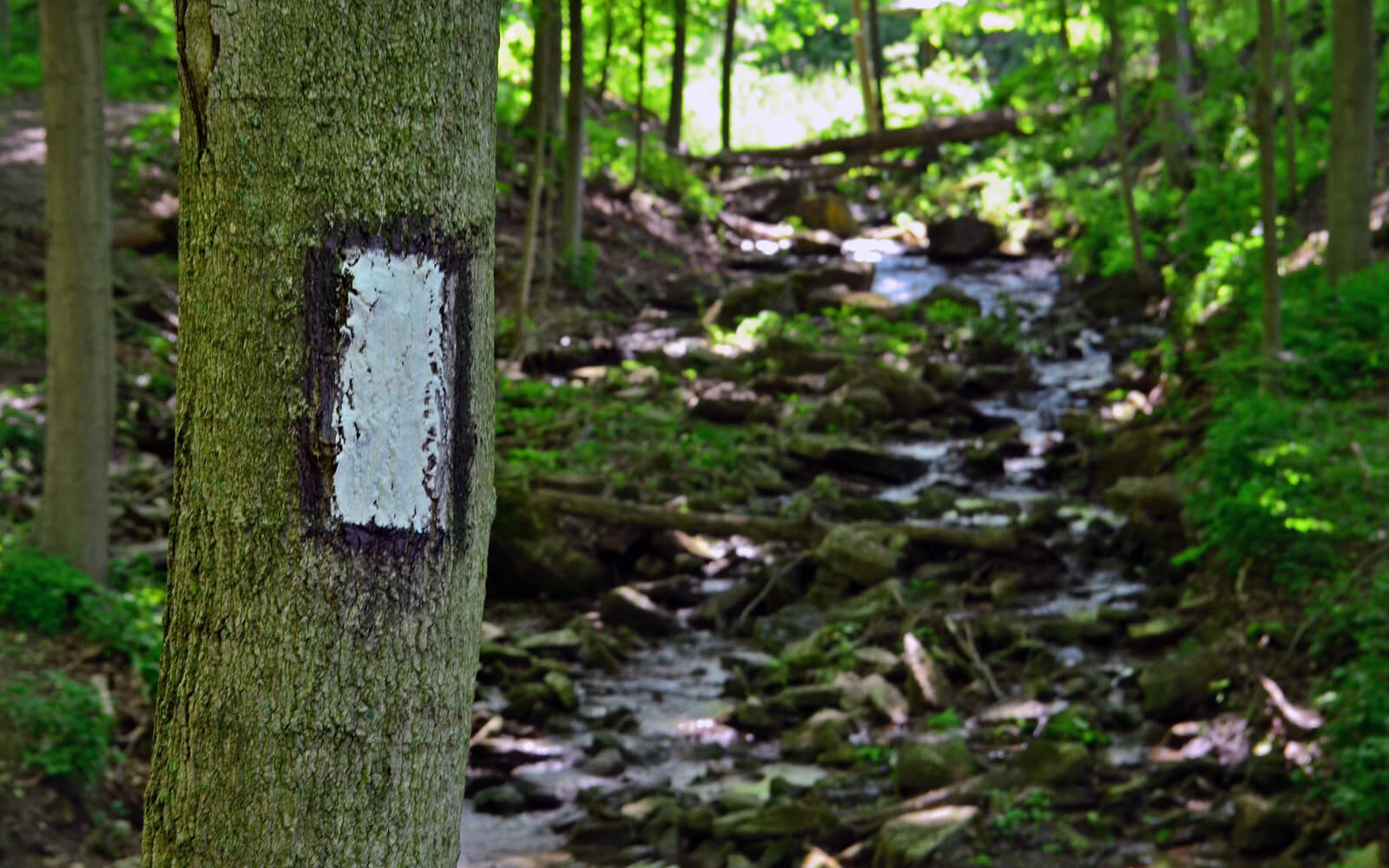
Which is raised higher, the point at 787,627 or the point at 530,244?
the point at 530,244

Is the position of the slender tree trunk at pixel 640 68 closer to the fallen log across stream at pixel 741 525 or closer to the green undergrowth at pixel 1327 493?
the fallen log across stream at pixel 741 525

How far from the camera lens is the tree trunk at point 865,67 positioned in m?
24.5

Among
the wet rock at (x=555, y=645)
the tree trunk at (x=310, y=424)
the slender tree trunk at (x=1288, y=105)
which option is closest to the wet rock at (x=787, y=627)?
the wet rock at (x=555, y=645)

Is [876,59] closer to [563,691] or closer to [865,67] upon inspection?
[865,67]

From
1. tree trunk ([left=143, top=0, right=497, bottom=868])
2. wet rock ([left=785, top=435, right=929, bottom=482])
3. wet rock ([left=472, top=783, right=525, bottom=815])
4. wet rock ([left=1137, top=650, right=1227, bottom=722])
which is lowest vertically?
wet rock ([left=472, top=783, right=525, bottom=815])

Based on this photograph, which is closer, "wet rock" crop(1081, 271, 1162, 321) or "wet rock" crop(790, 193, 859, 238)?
"wet rock" crop(1081, 271, 1162, 321)

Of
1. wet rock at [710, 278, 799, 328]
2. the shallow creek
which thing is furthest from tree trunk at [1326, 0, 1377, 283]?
wet rock at [710, 278, 799, 328]

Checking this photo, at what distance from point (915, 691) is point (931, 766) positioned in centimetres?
142

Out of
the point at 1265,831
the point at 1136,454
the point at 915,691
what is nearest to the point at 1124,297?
the point at 1136,454

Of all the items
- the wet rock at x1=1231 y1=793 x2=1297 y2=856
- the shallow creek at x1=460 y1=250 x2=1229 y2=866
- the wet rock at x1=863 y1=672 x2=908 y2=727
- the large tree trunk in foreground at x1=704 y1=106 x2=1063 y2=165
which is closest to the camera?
the wet rock at x1=1231 y1=793 x2=1297 y2=856

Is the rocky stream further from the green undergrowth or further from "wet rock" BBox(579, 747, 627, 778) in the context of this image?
the green undergrowth

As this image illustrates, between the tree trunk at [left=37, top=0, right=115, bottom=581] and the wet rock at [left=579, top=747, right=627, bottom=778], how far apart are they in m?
2.98

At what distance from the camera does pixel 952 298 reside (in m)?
17.1

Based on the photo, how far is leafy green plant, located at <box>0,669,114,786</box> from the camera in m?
5.35
